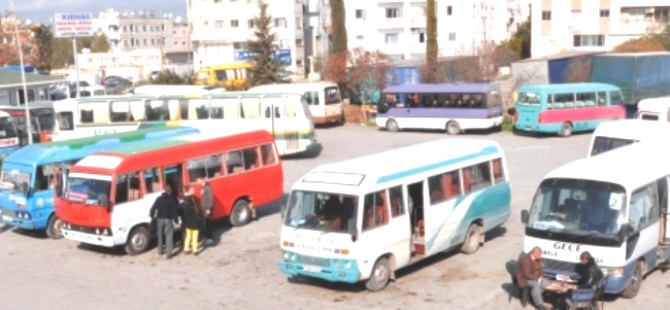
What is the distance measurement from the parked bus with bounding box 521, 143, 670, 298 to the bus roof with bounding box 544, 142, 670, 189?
0.02 meters

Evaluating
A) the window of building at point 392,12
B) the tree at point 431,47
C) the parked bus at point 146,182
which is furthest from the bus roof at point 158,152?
the window of building at point 392,12

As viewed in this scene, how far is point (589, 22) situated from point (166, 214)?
4777 cm

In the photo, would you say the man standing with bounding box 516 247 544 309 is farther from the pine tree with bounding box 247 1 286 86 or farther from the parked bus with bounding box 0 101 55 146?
the pine tree with bounding box 247 1 286 86

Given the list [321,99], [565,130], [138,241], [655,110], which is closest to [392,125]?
[321,99]

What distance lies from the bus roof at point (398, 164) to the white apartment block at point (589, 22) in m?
42.8

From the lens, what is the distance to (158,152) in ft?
57.2

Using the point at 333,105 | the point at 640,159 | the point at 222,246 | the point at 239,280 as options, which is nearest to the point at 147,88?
the point at 333,105

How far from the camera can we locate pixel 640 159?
1405cm

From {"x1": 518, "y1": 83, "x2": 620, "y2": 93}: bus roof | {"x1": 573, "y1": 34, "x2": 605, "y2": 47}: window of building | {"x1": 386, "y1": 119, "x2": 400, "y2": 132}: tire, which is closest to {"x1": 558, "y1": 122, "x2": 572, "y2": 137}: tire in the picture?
{"x1": 518, "y1": 83, "x2": 620, "y2": 93}: bus roof

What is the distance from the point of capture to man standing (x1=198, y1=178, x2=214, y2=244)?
1722 cm

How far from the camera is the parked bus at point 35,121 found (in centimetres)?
3053

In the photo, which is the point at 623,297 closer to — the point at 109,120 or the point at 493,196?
the point at 493,196

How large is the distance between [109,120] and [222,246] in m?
16.2

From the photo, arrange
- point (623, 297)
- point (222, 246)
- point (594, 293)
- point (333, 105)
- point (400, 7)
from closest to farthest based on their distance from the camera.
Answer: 1. point (594, 293)
2. point (623, 297)
3. point (222, 246)
4. point (333, 105)
5. point (400, 7)
